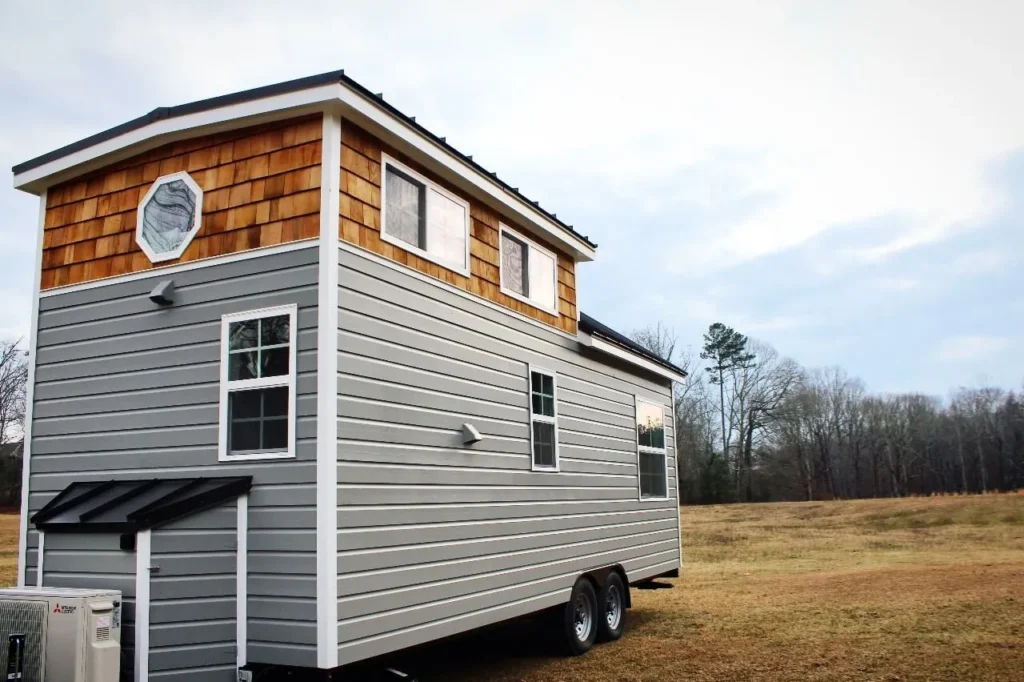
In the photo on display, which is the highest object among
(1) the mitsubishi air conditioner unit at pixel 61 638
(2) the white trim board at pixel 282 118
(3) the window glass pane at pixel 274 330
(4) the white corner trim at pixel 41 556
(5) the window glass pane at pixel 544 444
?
(2) the white trim board at pixel 282 118

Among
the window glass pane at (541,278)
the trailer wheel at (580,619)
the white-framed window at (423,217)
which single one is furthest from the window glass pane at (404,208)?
the trailer wheel at (580,619)

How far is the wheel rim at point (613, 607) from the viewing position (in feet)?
33.1

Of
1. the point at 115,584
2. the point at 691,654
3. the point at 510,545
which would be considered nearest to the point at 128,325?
the point at 115,584

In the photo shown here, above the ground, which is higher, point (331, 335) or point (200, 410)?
point (331, 335)

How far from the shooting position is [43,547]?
6.02 m

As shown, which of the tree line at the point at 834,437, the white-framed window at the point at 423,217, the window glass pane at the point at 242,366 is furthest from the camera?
the tree line at the point at 834,437

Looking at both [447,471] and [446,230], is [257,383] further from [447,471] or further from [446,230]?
[446,230]

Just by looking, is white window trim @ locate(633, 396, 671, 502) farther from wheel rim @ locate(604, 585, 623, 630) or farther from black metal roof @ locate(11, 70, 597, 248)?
black metal roof @ locate(11, 70, 597, 248)

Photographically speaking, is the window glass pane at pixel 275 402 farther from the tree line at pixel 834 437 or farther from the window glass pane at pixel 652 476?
the tree line at pixel 834 437

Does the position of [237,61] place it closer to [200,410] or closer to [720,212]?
[200,410]

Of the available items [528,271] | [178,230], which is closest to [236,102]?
[178,230]

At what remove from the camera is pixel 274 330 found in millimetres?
6016

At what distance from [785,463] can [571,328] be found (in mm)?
51600

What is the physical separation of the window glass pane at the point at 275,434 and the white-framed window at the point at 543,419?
3317 millimetres
